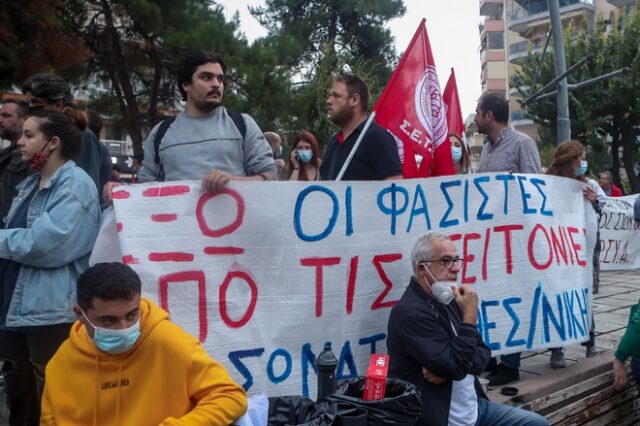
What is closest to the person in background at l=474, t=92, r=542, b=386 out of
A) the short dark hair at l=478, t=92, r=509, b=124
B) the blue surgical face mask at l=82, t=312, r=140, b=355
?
the short dark hair at l=478, t=92, r=509, b=124

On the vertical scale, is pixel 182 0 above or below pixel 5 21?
above

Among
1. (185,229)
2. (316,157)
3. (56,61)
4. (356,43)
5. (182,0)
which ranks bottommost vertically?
(185,229)

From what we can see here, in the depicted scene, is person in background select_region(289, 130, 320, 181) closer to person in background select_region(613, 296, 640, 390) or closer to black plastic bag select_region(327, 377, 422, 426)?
person in background select_region(613, 296, 640, 390)

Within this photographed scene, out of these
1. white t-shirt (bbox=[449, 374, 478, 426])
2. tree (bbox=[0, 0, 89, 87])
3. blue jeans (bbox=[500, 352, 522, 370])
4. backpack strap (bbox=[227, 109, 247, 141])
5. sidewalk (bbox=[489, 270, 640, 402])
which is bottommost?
sidewalk (bbox=[489, 270, 640, 402])

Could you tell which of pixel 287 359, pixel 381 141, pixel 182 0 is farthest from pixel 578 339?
pixel 182 0

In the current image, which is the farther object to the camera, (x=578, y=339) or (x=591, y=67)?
(x=591, y=67)

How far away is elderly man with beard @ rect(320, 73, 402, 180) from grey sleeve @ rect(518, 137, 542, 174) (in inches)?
45.1

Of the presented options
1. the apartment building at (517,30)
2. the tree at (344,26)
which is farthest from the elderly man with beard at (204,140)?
the apartment building at (517,30)

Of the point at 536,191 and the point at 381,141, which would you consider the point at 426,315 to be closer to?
the point at 381,141

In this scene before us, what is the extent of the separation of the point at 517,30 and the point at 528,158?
54194 mm

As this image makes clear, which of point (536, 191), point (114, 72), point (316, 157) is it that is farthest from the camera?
point (114, 72)

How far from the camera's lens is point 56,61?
10.6 m

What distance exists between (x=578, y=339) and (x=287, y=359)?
216 cm

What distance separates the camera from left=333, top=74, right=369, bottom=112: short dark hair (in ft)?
12.9
